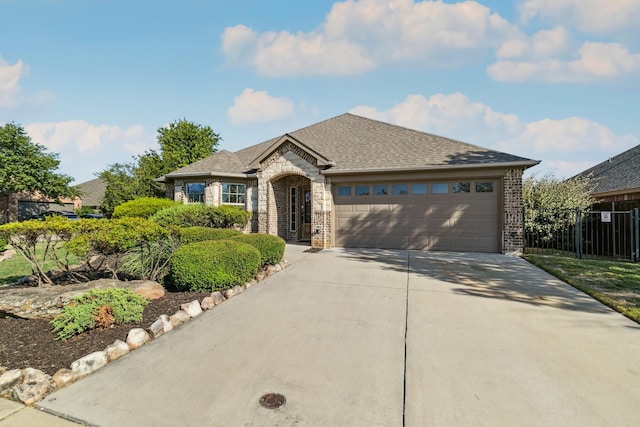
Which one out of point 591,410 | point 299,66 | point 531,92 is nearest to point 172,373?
point 591,410

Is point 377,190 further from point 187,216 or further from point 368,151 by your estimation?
point 187,216

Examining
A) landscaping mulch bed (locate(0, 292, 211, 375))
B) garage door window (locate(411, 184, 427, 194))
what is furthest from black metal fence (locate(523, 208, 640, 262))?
landscaping mulch bed (locate(0, 292, 211, 375))

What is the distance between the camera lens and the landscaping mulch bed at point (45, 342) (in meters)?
3.26

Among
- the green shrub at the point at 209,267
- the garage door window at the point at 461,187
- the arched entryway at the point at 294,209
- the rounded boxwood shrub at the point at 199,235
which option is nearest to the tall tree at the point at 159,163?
the arched entryway at the point at 294,209

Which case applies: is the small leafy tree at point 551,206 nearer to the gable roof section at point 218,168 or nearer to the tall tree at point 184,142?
the gable roof section at point 218,168

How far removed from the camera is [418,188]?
11.6m

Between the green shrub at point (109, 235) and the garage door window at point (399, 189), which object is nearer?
the green shrub at point (109, 235)

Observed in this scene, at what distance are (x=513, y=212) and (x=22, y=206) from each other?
3835 centimetres

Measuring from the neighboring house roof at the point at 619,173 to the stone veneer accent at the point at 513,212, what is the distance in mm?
4899

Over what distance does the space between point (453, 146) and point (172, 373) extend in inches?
485

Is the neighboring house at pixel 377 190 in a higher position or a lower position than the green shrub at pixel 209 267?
higher

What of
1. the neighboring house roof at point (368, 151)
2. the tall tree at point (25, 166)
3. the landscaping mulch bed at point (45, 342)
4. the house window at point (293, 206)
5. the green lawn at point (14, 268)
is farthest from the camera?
the tall tree at point (25, 166)

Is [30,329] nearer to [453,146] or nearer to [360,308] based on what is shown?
[360,308]

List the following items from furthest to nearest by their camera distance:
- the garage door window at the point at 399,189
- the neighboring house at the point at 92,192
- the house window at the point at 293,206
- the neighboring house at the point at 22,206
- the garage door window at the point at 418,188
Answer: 1. the neighboring house at the point at 92,192
2. the neighboring house at the point at 22,206
3. the house window at the point at 293,206
4. the garage door window at the point at 399,189
5. the garage door window at the point at 418,188
